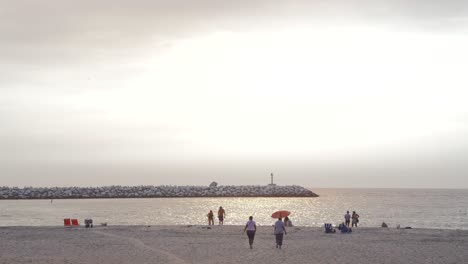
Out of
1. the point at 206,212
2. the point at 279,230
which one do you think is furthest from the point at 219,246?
the point at 206,212

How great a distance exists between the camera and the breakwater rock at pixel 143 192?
348 ft

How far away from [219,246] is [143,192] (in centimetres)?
8807

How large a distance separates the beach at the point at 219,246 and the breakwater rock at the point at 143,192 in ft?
248

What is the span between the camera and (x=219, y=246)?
24.8m

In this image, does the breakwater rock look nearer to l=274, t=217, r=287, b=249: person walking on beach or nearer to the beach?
the beach

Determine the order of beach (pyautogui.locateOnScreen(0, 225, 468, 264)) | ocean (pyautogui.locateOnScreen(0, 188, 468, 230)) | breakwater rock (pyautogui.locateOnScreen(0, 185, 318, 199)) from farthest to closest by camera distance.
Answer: breakwater rock (pyautogui.locateOnScreen(0, 185, 318, 199)), ocean (pyautogui.locateOnScreen(0, 188, 468, 230)), beach (pyautogui.locateOnScreen(0, 225, 468, 264))

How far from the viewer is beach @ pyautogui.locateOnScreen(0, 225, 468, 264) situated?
825 inches

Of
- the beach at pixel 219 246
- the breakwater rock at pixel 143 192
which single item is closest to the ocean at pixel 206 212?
the breakwater rock at pixel 143 192

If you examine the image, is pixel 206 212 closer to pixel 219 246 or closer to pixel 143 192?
pixel 143 192

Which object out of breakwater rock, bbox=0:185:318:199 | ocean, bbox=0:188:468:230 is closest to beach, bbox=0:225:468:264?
ocean, bbox=0:188:468:230

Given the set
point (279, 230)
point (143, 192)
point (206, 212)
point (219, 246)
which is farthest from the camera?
point (143, 192)

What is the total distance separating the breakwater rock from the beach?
248 feet

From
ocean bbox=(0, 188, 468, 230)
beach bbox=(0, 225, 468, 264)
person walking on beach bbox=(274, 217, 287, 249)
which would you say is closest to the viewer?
beach bbox=(0, 225, 468, 264)

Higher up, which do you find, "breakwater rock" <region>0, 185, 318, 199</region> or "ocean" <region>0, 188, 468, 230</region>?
"breakwater rock" <region>0, 185, 318, 199</region>
